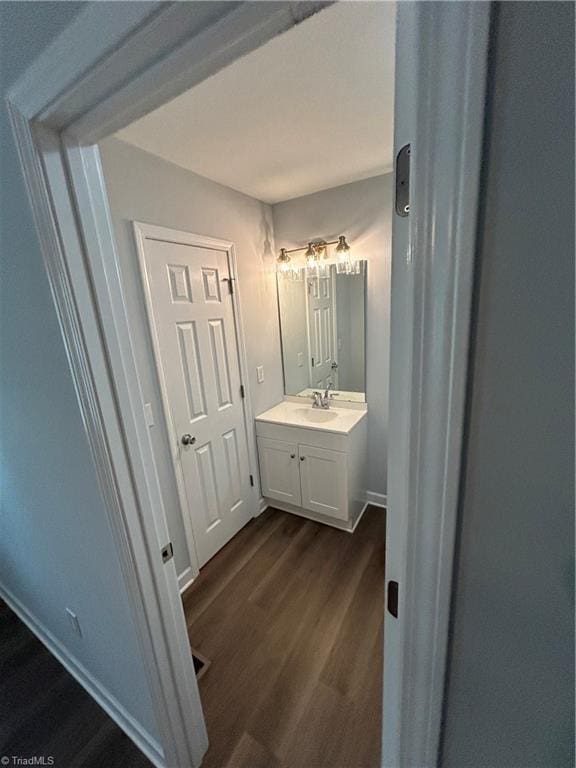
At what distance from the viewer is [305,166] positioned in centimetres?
168

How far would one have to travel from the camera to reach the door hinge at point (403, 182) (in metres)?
0.37

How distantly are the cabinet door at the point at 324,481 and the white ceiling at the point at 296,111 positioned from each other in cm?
171

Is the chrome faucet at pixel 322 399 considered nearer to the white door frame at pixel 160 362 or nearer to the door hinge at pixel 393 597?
the white door frame at pixel 160 362

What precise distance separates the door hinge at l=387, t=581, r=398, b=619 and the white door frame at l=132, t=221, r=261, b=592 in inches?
54.8

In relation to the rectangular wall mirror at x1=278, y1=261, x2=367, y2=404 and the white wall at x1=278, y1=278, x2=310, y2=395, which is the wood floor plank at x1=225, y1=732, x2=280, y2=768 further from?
the white wall at x1=278, y1=278, x2=310, y2=395

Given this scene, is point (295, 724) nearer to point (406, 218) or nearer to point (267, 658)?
point (267, 658)

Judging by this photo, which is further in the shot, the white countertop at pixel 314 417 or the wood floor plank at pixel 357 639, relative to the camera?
the white countertop at pixel 314 417

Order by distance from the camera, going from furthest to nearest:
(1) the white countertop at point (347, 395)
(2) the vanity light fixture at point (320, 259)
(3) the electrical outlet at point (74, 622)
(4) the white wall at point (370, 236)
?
1. (1) the white countertop at point (347, 395)
2. (2) the vanity light fixture at point (320, 259)
3. (4) the white wall at point (370, 236)
4. (3) the electrical outlet at point (74, 622)

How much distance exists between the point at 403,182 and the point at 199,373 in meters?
1.60

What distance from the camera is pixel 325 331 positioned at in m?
2.38

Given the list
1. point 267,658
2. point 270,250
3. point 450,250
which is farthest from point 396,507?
point 270,250

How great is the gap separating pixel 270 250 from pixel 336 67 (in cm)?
132

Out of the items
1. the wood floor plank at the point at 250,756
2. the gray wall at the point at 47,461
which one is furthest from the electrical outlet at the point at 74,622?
the wood floor plank at the point at 250,756

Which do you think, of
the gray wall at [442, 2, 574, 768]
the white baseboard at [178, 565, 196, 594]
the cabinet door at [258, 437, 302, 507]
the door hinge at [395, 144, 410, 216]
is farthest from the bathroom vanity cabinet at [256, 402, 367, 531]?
the door hinge at [395, 144, 410, 216]
